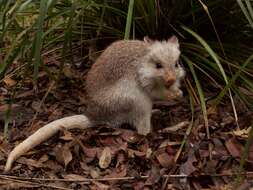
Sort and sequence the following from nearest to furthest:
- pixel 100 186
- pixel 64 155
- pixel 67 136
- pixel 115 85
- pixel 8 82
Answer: pixel 100 186, pixel 64 155, pixel 67 136, pixel 115 85, pixel 8 82

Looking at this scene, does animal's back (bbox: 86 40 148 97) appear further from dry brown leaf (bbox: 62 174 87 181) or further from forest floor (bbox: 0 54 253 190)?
dry brown leaf (bbox: 62 174 87 181)

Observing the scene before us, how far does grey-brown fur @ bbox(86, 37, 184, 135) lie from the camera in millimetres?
4699

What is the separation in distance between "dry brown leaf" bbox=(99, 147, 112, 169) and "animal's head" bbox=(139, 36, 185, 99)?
2.15 feet

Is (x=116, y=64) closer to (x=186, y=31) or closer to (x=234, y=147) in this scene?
(x=186, y=31)

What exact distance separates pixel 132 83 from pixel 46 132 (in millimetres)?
829

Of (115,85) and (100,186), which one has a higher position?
(115,85)

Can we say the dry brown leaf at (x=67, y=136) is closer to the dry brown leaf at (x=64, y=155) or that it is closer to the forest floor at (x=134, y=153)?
the forest floor at (x=134, y=153)

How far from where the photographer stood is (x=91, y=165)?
445 centimetres

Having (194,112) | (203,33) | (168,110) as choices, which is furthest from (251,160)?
(203,33)

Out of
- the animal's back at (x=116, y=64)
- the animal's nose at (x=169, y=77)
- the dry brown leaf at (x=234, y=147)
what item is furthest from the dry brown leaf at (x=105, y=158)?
the dry brown leaf at (x=234, y=147)

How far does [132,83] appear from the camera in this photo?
15.5 feet

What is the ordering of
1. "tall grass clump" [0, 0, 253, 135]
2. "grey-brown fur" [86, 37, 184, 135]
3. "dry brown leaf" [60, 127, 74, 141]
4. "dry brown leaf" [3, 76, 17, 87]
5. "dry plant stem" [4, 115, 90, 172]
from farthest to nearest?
"dry brown leaf" [3, 76, 17, 87], "tall grass clump" [0, 0, 253, 135], "grey-brown fur" [86, 37, 184, 135], "dry brown leaf" [60, 127, 74, 141], "dry plant stem" [4, 115, 90, 172]

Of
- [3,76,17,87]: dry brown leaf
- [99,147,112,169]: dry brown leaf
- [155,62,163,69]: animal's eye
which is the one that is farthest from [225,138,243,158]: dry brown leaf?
[3,76,17,87]: dry brown leaf

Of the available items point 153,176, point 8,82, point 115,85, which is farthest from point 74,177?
point 8,82
